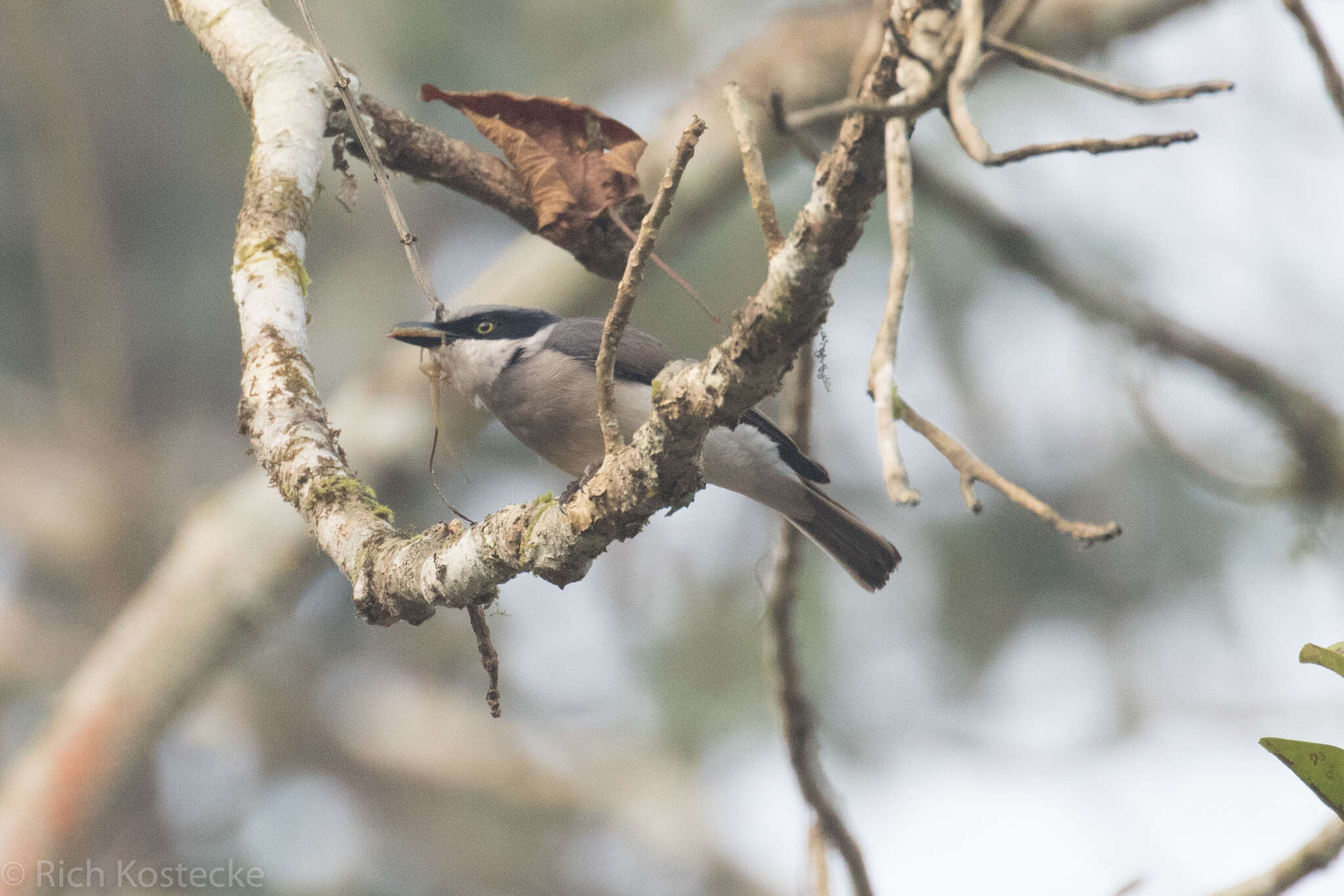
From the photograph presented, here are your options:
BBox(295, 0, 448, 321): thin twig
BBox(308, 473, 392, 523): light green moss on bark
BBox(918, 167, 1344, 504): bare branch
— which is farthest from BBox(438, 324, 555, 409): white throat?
BBox(918, 167, 1344, 504): bare branch

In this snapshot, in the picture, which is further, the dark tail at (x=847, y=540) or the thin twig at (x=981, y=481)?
the dark tail at (x=847, y=540)

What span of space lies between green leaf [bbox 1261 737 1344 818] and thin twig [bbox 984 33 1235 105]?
3.65 ft

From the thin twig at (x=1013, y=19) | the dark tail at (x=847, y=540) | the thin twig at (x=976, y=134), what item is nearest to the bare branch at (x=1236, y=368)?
the thin twig at (x=1013, y=19)

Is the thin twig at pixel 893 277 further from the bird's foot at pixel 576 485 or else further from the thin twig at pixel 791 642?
the thin twig at pixel 791 642

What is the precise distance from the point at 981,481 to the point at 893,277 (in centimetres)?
26

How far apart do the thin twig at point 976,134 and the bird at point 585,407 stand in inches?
84.4

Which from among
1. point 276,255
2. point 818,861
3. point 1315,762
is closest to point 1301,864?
point 1315,762

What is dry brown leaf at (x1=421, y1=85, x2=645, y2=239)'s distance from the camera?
10.2 ft

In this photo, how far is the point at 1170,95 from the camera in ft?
4.00

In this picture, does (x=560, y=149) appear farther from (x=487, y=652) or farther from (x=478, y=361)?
(x=487, y=652)

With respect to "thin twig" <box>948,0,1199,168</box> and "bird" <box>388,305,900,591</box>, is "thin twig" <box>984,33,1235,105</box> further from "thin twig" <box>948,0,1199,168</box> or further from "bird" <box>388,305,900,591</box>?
"bird" <box>388,305,900,591</box>

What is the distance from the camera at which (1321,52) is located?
1931mm

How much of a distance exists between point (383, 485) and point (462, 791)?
14.2ft

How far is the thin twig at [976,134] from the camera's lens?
51.9 inches
